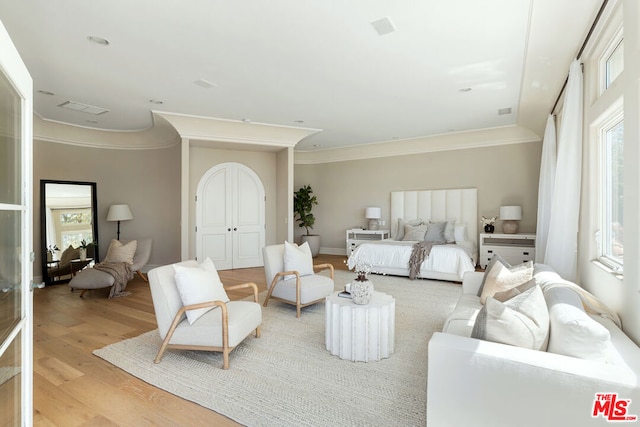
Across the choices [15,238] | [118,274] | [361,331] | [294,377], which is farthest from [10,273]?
[118,274]

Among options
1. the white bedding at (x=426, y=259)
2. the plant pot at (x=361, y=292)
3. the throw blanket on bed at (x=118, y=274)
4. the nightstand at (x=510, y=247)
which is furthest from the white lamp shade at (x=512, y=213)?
the throw blanket on bed at (x=118, y=274)

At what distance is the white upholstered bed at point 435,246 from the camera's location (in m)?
5.49

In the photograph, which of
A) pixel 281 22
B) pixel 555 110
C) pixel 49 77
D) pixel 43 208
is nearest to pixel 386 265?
pixel 555 110

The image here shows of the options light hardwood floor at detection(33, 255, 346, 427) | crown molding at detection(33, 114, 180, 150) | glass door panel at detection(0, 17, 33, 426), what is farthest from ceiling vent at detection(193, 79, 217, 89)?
light hardwood floor at detection(33, 255, 346, 427)

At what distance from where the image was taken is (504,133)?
6.70 meters

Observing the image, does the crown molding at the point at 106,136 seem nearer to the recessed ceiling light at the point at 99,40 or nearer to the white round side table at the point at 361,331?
the recessed ceiling light at the point at 99,40

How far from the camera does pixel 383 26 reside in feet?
9.40

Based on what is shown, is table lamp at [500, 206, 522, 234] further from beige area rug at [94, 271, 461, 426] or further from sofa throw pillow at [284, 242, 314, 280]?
sofa throw pillow at [284, 242, 314, 280]

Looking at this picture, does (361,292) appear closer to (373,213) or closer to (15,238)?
(15,238)

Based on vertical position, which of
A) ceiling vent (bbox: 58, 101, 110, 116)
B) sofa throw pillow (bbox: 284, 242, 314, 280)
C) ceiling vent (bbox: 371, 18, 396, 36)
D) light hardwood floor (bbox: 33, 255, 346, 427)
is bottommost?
light hardwood floor (bbox: 33, 255, 346, 427)

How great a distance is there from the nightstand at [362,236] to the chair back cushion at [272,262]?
12.0ft

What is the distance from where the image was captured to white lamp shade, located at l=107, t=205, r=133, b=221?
6.23 m

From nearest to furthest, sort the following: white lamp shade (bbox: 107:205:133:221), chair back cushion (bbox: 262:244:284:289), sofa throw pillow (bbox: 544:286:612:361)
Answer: sofa throw pillow (bbox: 544:286:612:361), chair back cushion (bbox: 262:244:284:289), white lamp shade (bbox: 107:205:133:221)

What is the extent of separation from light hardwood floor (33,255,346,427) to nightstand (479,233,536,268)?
5.49 meters
